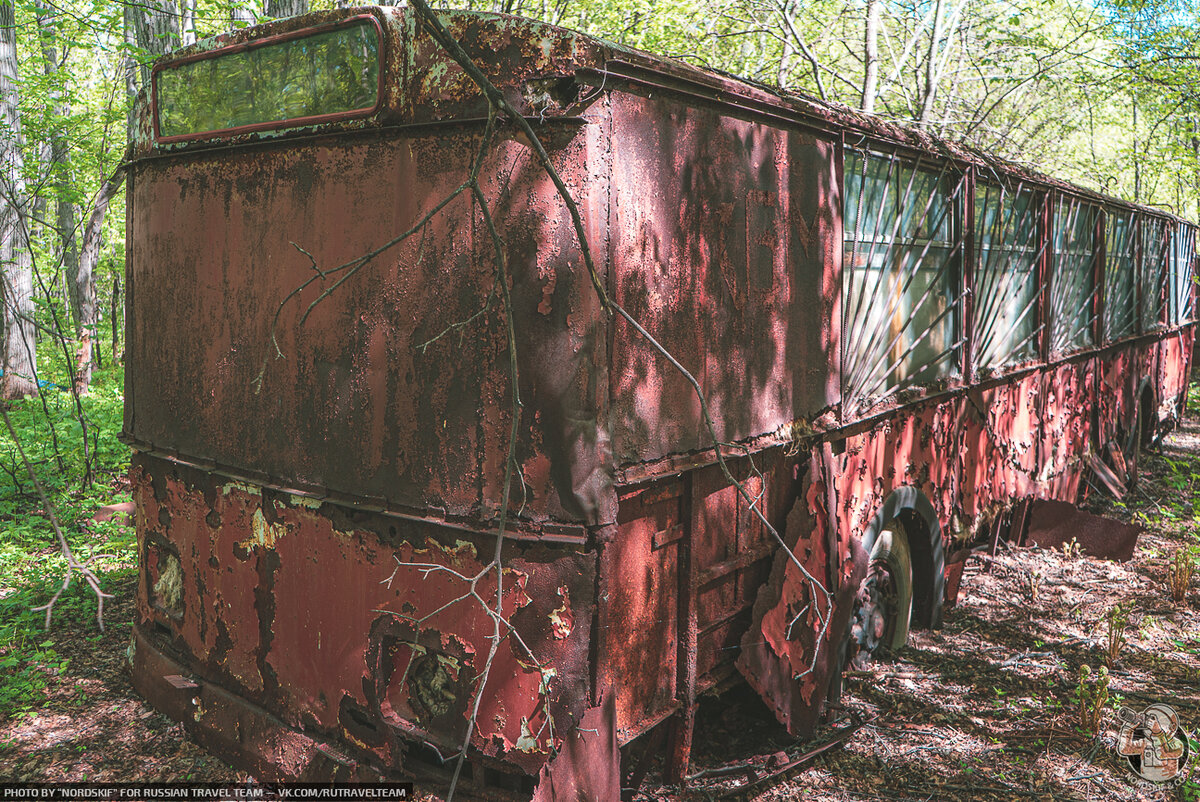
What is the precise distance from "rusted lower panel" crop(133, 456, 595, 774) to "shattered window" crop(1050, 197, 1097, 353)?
18.5ft

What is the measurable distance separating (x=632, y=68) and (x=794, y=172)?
107 centimetres

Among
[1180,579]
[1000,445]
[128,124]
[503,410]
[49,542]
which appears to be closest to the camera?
[503,410]

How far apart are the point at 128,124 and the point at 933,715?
444 cm

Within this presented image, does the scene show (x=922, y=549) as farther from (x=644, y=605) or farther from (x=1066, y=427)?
(x=1066, y=427)

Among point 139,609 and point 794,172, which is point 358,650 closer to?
point 139,609

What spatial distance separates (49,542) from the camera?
632 cm

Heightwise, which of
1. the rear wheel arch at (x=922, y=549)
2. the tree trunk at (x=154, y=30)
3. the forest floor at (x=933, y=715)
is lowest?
the forest floor at (x=933, y=715)

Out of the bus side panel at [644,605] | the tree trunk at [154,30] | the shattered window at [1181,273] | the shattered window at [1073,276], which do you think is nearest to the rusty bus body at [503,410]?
the bus side panel at [644,605]

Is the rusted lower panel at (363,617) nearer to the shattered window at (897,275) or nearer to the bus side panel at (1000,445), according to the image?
the shattered window at (897,275)

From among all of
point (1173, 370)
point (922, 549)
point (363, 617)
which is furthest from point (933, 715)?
point (1173, 370)

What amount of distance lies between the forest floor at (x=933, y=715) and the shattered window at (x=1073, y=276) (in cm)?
230

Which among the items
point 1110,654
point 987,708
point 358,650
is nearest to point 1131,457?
point 1110,654

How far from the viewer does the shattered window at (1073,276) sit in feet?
21.4

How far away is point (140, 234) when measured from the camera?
3.45 metres
